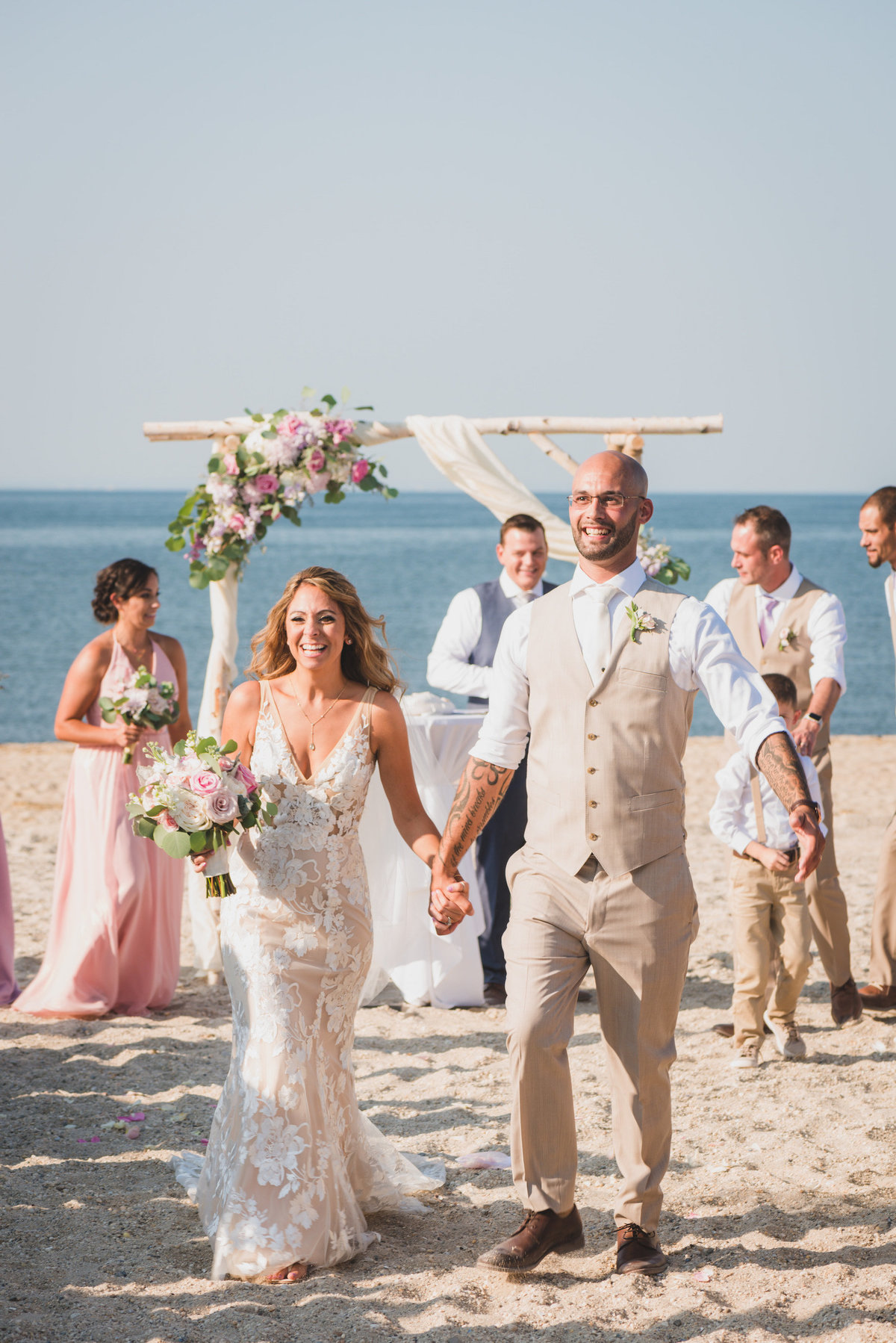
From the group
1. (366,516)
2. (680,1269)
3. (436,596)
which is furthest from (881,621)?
(366,516)

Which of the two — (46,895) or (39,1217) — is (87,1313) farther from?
(46,895)

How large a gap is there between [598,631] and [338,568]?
63.0 m

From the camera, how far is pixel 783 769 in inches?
138

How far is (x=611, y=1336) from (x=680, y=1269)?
47cm

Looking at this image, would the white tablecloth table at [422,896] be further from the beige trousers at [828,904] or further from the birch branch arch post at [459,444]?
the beige trousers at [828,904]

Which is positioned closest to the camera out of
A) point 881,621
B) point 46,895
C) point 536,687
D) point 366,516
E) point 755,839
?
point 536,687

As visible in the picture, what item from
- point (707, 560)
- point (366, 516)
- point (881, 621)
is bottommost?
point (881, 621)

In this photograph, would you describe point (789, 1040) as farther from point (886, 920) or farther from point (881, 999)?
point (886, 920)

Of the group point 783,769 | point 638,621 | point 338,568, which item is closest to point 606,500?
point 638,621

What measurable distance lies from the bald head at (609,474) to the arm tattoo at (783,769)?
0.85 metres

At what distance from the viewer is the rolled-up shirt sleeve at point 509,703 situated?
3.87 metres

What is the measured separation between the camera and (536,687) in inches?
149

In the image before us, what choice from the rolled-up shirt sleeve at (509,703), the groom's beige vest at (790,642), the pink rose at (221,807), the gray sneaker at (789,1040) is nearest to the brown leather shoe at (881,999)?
the gray sneaker at (789,1040)

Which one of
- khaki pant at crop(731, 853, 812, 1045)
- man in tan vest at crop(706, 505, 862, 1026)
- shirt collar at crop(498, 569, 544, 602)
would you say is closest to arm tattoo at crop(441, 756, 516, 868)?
khaki pant at crop(731, 853, 812, 1045)
